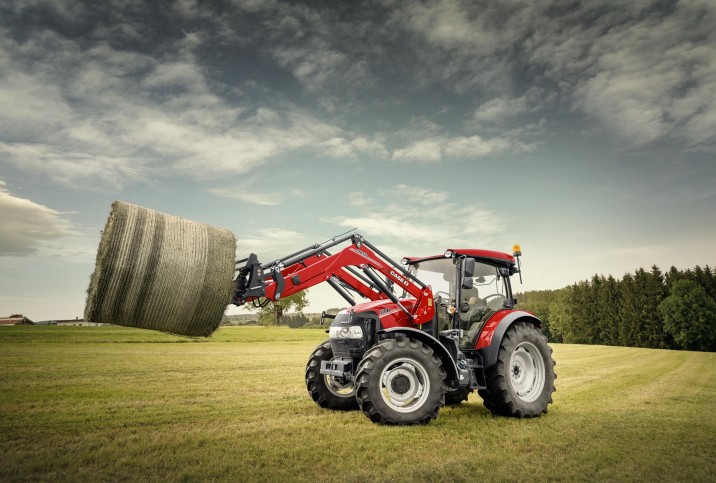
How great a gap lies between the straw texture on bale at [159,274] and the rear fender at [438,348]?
246 cm

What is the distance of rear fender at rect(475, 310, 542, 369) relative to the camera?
780cm

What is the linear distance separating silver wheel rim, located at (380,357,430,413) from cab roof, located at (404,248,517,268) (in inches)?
85.6

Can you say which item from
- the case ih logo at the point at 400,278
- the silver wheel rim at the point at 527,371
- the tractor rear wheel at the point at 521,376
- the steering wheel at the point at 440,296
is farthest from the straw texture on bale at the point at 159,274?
the silver wheel rim at the point at 527,371

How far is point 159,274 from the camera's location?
233 inches

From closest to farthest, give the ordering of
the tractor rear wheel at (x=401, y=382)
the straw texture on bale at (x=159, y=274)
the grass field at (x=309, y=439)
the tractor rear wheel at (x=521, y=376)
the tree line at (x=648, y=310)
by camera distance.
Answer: the grass field at (x=309, y=439) < the straw texture on bale at (x=159, y=274) < the tractor rear wheel at (x=401, y=382) < the tractor rear wheel at (x=521, y=376) < the tree line at (x=648, y=310)

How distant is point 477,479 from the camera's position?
479 cm

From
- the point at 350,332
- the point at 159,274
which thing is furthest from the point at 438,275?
the point at 159,274

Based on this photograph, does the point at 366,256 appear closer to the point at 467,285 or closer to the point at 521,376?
the point at 467,285

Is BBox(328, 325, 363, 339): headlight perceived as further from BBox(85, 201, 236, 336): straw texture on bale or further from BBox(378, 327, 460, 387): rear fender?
BBox(85, 201, 236, 336): straw texture on bale

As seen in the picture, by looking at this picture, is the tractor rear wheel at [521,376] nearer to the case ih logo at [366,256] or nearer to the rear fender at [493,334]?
the rear fender at [493,334]

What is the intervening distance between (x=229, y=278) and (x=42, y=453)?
104 inches

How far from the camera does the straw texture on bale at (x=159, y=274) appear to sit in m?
5.81

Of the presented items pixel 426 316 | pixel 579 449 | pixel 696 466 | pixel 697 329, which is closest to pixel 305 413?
pixel 426 316

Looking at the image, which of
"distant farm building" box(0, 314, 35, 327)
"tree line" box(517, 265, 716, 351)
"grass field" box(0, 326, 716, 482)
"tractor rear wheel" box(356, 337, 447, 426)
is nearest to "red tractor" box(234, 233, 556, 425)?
"tractor rear wheel" box(356, 337, 447, 426)
